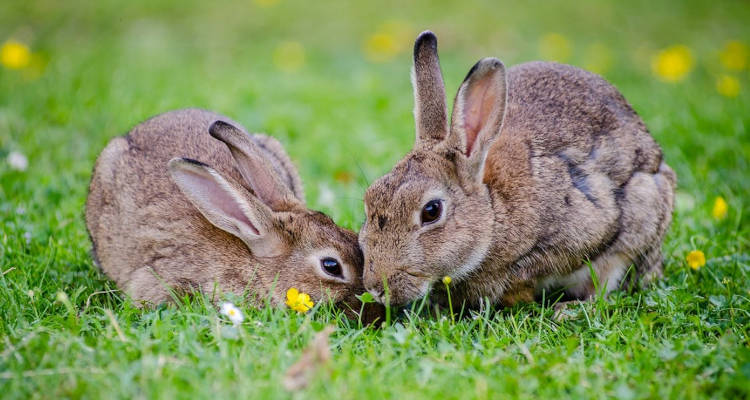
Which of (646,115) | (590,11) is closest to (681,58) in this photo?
(646,115)

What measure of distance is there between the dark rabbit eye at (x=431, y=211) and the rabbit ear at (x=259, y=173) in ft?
3.87

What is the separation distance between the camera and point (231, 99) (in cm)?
837

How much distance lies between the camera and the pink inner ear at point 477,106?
4555 mm

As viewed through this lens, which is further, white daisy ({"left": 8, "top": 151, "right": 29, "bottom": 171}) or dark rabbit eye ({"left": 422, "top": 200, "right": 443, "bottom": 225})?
white daisy ({"left": 8, "top": 151, "right": 29, "bottom": 171})

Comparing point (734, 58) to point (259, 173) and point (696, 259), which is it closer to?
point (696, 259)

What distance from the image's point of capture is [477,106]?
4.64 meters

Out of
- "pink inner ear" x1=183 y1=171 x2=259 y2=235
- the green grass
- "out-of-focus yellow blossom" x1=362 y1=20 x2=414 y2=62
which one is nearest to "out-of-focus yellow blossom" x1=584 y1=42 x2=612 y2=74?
the green grass

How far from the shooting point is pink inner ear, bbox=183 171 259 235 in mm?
4773

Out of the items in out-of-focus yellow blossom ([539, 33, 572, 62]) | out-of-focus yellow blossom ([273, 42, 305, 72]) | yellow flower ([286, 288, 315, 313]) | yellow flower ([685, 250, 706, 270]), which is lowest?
yellow flower ([685, 250, 706, 270])

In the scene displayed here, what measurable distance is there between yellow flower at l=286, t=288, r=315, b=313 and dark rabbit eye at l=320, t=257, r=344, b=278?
0.28m

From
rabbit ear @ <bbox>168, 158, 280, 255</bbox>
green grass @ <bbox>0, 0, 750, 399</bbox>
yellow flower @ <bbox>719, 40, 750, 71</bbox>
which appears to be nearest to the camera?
green grass @ <bbox>0, 0, 750, 399</bbox>

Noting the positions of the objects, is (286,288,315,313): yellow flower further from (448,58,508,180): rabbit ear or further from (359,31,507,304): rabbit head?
(448,58,508,180): rabbit ear

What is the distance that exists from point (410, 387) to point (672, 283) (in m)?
2.50

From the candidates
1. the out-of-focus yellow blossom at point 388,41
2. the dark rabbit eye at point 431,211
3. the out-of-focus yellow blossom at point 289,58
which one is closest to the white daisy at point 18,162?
the dark rabbit eye at point 431,211
